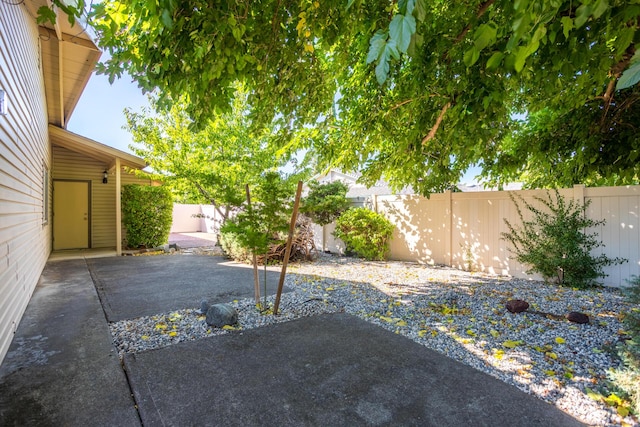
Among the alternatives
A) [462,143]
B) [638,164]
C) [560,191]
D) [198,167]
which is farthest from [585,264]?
[198,167]

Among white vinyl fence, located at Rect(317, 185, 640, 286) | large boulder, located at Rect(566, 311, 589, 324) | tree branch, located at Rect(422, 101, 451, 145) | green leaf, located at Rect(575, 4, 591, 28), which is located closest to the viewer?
green leaf, located at Rect(575, 4, 591, 28)

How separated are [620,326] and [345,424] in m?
3.23

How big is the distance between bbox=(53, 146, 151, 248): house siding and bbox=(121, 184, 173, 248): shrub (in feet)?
2.50

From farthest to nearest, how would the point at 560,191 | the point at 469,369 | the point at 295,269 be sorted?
1. the point at 295,269
2. the point at 560,191
3. the point at 469,369

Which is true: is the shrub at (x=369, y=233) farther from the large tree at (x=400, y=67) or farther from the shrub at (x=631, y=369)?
the shrub at (x=631, y=369)

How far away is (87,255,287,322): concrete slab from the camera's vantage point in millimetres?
4180

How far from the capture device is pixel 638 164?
17.2 feet

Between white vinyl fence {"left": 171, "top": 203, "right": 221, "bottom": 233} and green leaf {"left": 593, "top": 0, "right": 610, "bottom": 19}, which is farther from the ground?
green leaf {"left": 593, "top": 0, "right": 610, "bottom": 19}

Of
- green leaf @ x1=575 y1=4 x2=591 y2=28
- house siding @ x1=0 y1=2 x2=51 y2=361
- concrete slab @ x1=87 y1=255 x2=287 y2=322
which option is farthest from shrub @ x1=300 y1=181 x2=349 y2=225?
green leaf @ x1=575 y1=4 x2=591 y2=28

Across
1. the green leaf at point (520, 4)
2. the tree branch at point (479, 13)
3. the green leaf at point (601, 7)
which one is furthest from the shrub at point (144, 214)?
the green leaf at point (601, 7)

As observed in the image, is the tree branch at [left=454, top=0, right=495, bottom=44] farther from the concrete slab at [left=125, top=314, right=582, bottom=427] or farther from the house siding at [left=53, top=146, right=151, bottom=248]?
the house siding at [left=53, top=146, right=151, bottom=248]

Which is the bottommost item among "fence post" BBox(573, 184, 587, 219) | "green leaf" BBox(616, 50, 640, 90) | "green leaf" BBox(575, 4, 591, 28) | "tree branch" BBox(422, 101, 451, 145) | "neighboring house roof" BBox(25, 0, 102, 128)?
"fence post" BBox(573, 184, 587, 219)

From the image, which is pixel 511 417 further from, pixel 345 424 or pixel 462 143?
pixel 462 143

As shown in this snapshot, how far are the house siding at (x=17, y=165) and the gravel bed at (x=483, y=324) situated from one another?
98cm
